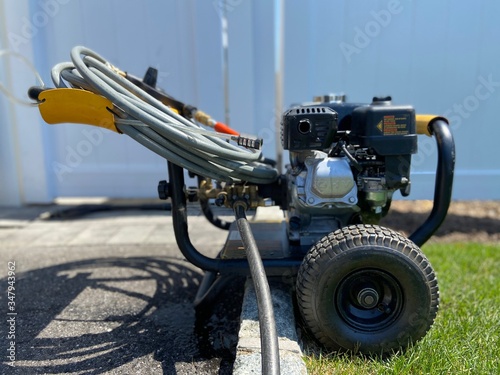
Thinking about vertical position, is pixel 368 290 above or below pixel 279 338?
above

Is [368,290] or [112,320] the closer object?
[368,290]

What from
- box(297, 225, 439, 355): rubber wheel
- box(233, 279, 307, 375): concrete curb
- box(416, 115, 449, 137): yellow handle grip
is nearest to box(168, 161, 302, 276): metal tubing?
box(233, 279, 307, 375): concrete curb

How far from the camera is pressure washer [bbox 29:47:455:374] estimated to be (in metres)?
1.74

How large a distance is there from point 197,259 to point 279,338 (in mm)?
603

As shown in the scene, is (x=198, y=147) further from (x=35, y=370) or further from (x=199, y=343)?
(x=35, y=370)

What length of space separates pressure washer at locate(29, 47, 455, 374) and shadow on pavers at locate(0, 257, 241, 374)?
284 millimetres

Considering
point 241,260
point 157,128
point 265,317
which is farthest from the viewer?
point 241,260

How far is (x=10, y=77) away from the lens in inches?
166

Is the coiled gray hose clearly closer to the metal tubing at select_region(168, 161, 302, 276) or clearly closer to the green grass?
the metal tubing at select_region(168, 161, 302, 276)

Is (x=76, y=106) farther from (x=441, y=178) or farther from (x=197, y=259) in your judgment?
(x=441, y=178)

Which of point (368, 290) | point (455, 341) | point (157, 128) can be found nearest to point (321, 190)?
point (368, 290)

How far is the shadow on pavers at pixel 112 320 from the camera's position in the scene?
1.89m

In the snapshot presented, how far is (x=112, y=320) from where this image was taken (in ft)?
7.36

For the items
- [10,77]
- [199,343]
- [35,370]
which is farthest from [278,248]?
[10,77]
